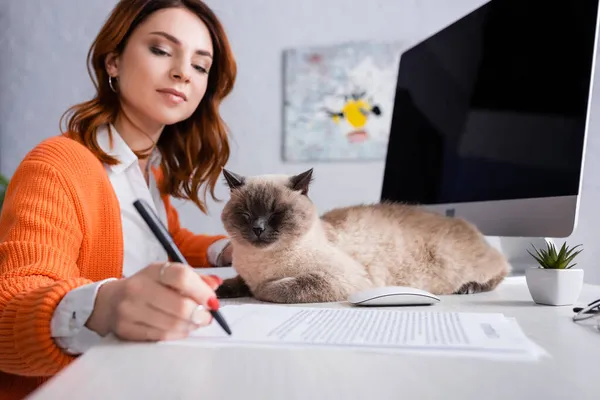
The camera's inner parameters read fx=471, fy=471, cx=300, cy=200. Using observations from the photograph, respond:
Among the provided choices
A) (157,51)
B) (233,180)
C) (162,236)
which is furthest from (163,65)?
(162,236)

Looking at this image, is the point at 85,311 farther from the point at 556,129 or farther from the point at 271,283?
the point at 556,129

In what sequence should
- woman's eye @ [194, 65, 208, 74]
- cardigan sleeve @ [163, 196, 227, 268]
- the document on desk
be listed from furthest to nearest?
cardigan sleeve @ [163, 196, 227, 268] < woman's eye @ [194, 65, 208, 74] < the document on desk

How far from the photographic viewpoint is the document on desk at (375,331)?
509mm

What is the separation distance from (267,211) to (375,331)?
1.54 ft

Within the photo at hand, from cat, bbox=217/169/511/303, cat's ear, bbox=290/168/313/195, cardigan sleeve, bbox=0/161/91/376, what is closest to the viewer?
cardigan sleeve, bbox=0/161/91/376

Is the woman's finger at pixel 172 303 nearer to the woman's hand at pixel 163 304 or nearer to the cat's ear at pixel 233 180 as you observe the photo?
the woman's hand at pixel 163 304

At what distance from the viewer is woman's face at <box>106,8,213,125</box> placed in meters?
1.32

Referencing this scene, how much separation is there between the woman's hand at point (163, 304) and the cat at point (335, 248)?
370 millimetres

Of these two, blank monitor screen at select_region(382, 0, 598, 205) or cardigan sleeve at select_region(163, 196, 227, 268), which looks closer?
blank monitor screen at select_region(382, 0, 598, 205)

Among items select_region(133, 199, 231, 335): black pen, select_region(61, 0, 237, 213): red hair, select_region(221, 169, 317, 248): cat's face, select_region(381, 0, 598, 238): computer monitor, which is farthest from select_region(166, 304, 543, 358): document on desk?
select_region(61, 0, 237, 213): red hair

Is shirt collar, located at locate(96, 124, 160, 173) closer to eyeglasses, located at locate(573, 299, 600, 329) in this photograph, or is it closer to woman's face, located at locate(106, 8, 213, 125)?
woman's face, located at locate(106, 8, 213, 125)

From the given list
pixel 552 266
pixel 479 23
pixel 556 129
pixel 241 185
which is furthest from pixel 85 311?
pixel 479 23

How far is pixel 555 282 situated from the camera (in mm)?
848

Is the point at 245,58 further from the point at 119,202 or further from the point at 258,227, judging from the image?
the point at 258,227
